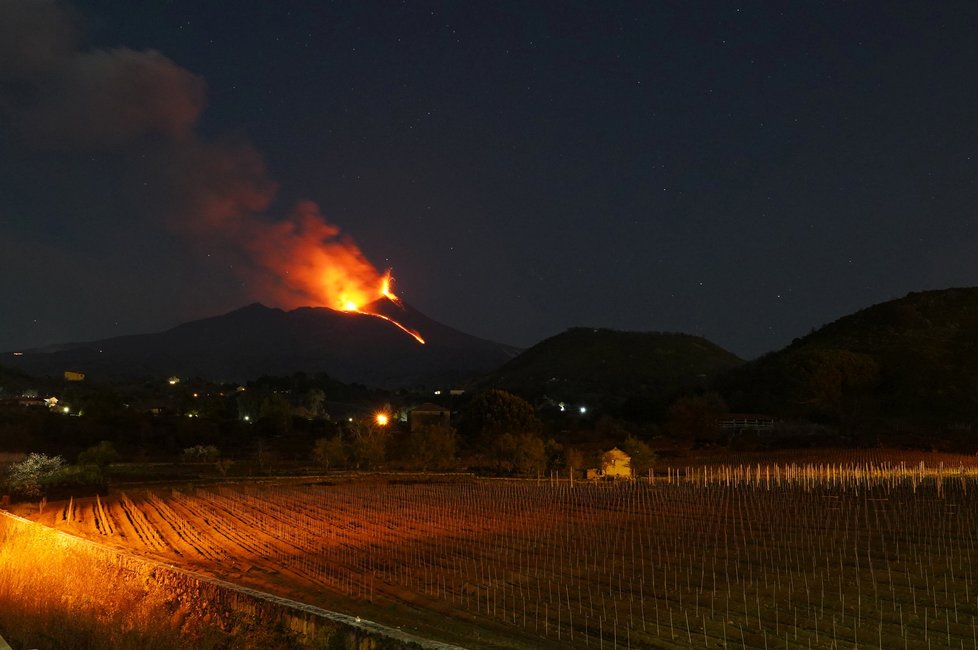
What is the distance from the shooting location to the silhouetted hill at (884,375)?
229ft

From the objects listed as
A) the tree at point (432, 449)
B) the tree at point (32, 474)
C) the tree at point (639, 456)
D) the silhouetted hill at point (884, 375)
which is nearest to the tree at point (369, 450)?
the tree at point (432, 449)

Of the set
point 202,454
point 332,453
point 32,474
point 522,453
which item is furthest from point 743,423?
point 32,474

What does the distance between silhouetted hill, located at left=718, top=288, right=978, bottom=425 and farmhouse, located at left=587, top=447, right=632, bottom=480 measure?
36.2m

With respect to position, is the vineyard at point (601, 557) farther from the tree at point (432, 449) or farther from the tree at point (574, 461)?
the tree at point (432, 449)

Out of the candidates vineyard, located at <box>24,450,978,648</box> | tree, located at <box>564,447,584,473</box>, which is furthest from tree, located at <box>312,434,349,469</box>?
vineyard, located at <box>24,450,978,648</box>

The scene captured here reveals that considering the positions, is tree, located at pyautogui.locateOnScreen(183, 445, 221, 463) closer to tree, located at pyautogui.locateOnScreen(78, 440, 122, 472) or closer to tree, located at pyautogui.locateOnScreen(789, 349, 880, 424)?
tree, located at pyautogui.locateOnScreen(78, 440, 122, 472)

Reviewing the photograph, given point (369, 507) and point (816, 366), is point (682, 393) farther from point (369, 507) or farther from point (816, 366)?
point (369, 507)

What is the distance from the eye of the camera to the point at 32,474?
32.8m

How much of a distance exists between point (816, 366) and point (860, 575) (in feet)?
216

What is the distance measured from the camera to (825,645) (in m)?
10.4

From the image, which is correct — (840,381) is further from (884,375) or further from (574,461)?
(574,461)

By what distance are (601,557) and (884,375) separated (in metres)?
69.8

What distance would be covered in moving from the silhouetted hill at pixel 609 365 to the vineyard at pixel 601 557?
82014mm

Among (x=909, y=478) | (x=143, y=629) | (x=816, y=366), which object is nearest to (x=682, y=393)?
(x=816, y=366)
